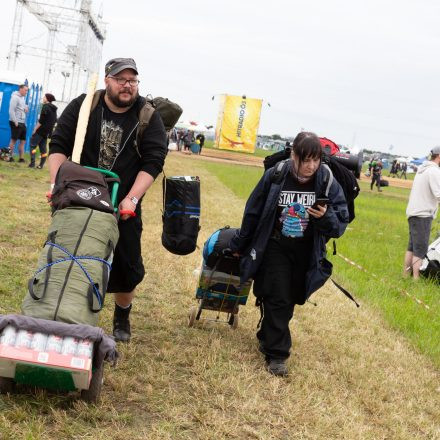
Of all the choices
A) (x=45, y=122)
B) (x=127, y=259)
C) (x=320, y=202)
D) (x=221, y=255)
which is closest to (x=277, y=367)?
(x=221, y=255)

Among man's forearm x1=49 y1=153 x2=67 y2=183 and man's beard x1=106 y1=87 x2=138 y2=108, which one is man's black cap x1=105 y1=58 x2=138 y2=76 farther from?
man's forearm x1=49 y1=153 x2=67 y2=183

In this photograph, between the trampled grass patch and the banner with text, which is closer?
the trampled grass patch

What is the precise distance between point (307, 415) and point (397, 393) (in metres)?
1.06

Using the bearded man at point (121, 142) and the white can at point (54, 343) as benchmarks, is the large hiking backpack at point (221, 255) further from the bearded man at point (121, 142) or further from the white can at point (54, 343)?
the white can at point (54, 343)

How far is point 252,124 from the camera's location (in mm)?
50219

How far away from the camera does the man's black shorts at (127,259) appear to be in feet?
15.0

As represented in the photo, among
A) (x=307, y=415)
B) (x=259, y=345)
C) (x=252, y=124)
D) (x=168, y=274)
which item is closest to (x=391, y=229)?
(x=168, y=274)

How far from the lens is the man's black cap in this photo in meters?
4.25

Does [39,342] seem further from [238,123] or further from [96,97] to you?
[238,123]

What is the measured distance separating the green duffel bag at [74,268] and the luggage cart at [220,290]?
1648 mm

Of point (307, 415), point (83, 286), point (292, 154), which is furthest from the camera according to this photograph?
point (292, 154)

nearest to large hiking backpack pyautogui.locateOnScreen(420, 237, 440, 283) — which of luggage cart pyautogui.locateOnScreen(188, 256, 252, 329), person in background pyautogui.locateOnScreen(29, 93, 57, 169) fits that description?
luggage cart pyautogui.locateOnScreen(188, 256, 252, 329)

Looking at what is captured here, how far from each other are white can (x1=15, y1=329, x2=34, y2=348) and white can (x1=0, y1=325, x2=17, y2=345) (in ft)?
0.07

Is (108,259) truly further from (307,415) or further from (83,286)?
(307,415)
